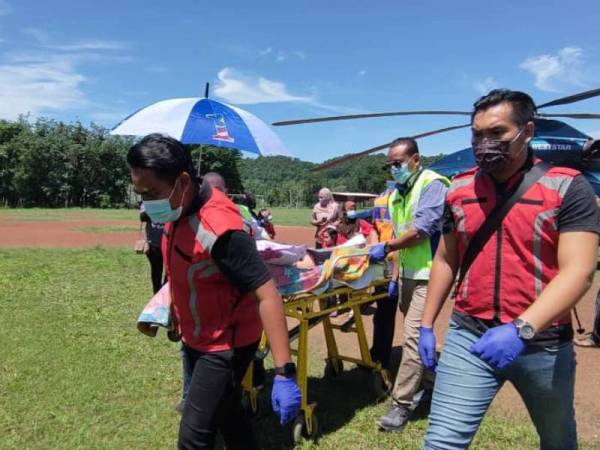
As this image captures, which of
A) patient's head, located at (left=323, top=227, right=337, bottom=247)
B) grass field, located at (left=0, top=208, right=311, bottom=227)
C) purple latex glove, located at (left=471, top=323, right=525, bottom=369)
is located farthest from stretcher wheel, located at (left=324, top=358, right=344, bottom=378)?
grass field, located at (left=0, top=208, right=311, bottom=227)

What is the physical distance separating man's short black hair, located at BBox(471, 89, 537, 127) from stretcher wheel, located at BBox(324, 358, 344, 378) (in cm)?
334

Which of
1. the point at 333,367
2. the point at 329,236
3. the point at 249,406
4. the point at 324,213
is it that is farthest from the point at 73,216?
the point at 249,406

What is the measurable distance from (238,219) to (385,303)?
272cm

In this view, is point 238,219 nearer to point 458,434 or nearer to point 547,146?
point 458,434

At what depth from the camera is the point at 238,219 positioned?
2.49m

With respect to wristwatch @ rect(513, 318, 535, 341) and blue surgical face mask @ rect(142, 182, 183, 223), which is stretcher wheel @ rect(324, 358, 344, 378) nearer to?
blue surgical face mask @ rect(142, 182, 183, 223)

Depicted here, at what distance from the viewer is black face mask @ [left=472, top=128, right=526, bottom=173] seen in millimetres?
2324

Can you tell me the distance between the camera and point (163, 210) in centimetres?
250

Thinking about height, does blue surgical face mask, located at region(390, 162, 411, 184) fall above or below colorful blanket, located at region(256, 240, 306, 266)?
above

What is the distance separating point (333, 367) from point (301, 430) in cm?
136

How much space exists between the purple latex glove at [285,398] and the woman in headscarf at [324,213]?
7.05m

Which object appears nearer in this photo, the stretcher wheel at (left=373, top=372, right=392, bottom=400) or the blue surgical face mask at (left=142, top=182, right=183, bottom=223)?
the blue surgical face mask at (left=142, top=182, right=183, bottom=223)

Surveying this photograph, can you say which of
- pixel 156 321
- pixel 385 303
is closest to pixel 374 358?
pixel 385 303

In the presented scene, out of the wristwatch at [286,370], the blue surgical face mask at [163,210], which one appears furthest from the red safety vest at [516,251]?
the blue surgical face mask at [163,210]
